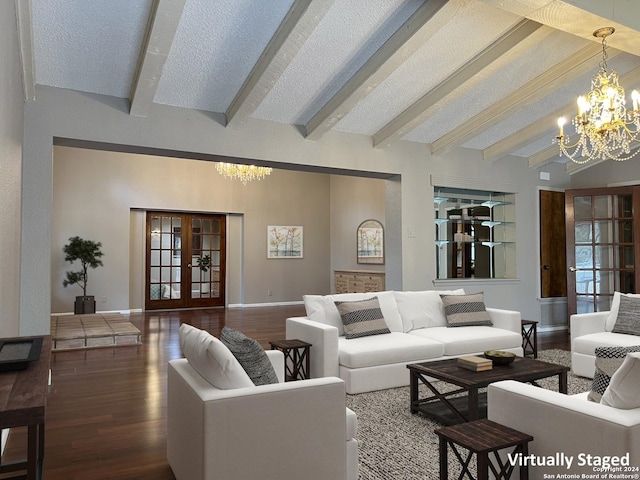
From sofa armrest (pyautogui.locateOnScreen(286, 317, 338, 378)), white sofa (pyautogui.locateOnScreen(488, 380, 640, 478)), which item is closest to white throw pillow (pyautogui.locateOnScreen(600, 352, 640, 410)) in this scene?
white sofa (pyautogui.locateOnScreen(488, 380, 640, 478))

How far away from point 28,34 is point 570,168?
7185mm

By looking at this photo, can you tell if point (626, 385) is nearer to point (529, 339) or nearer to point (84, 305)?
point (529, 339)

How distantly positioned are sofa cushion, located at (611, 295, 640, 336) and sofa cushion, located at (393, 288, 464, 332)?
160cm

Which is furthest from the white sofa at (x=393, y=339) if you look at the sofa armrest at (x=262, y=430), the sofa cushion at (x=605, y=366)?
the sofa cushion at (x=605, y=366)

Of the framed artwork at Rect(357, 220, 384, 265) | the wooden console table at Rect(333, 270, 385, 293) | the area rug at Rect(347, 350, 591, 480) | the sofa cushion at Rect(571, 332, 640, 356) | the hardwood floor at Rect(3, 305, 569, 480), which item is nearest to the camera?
the area rug at Rect(347, 350, 591, 480)

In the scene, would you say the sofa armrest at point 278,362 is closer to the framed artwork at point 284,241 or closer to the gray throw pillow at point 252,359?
the gray throw pillow at point 252,359

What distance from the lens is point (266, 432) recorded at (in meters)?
2.05

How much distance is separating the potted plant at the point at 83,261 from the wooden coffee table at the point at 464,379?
7205mm

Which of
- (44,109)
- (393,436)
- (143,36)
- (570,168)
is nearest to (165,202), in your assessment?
(44,109)

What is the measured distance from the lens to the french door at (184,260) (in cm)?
1011

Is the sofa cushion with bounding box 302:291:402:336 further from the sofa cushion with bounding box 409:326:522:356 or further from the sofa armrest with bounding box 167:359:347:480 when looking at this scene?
the sofa armrest with bounding box 167:359:347:480

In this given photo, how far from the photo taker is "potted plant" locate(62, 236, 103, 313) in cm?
869

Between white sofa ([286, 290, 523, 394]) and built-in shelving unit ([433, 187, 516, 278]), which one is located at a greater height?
built-in shelving unit ([433, 187, 516, 278])

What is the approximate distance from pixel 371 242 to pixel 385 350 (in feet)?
21.5
